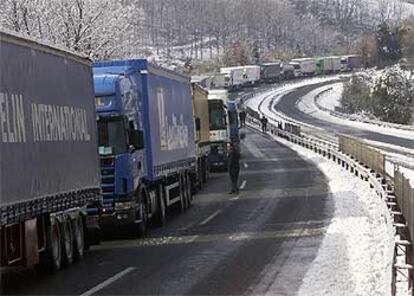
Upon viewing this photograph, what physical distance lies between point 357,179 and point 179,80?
1034cm

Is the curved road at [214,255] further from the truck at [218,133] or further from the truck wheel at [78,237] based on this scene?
the truck at [218,133]

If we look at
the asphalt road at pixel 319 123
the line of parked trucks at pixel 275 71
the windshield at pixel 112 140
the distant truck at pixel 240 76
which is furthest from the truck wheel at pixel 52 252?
the distant truck at pixel 240 76

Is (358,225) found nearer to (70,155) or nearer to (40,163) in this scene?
(70,155)

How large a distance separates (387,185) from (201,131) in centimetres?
1529

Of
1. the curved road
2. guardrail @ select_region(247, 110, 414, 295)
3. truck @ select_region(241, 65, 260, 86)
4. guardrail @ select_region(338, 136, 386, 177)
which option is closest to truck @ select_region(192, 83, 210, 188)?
guardrail @ select_region(247, 110, 414, 295)

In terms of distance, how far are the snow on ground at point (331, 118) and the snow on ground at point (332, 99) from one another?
3.59 ft

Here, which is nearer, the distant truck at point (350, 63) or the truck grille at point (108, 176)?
the truck grille at point (108, 176)

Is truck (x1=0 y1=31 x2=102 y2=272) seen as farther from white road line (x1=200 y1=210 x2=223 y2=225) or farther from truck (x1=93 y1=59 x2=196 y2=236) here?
white road line (x1=200 y1=210 x2=223 y2=225)

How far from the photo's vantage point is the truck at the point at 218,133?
43562 millimetres

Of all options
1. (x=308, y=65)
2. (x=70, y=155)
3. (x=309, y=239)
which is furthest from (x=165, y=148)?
(x=308, y=65)

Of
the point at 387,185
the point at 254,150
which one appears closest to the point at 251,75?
the point at 254,150

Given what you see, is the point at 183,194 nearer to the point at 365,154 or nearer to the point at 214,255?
the point at 214,255

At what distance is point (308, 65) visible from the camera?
173 meters

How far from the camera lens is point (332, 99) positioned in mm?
140000
